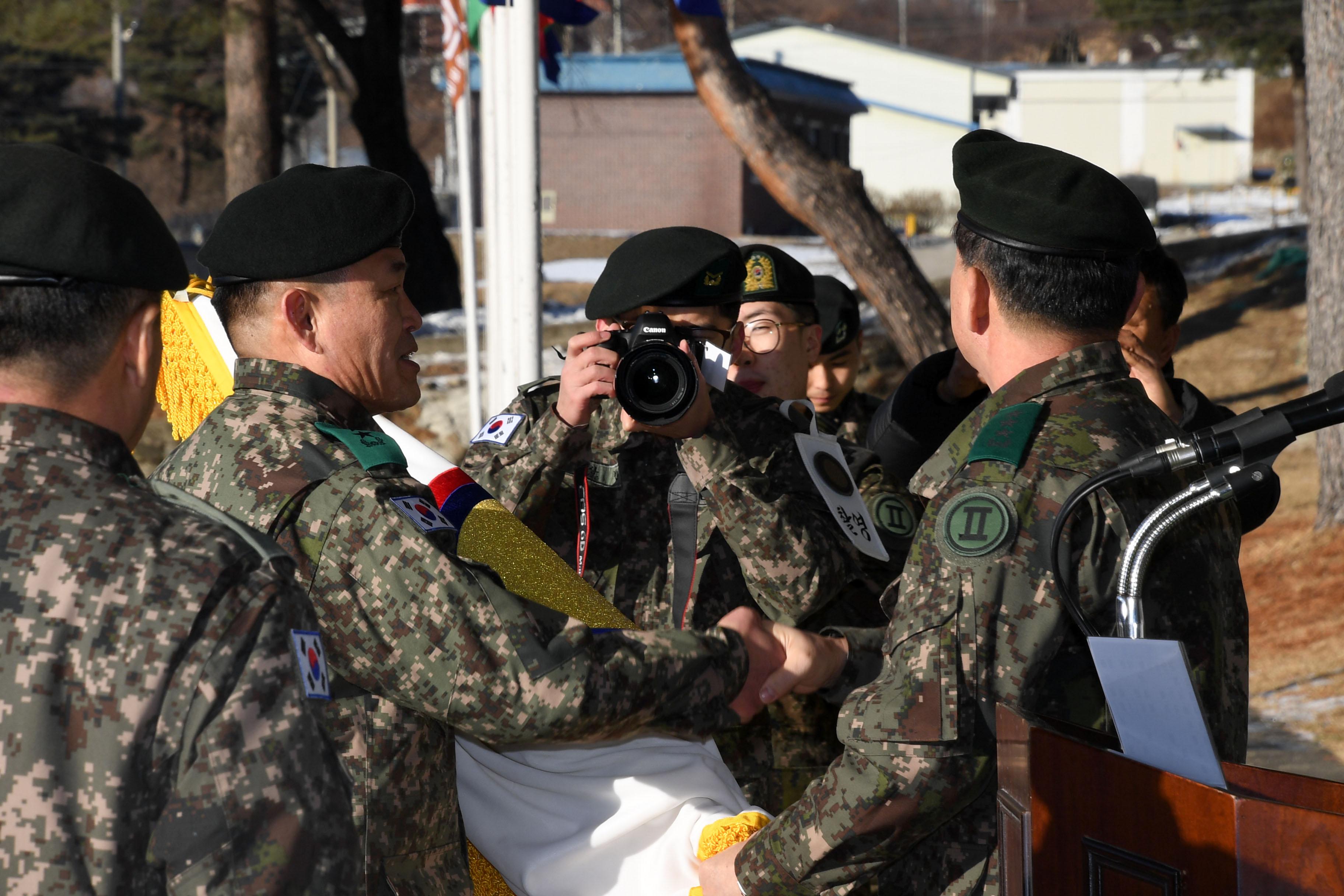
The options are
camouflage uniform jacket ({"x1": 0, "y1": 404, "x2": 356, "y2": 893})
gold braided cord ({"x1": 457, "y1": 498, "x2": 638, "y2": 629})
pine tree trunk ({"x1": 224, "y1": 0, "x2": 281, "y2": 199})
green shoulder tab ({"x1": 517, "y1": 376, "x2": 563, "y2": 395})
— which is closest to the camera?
camouflage uniform jacket ({"x1": 0, "y1": 404, "x2": 356, "y2": 893})

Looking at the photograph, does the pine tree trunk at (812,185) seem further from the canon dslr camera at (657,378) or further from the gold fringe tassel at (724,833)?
the gold fringe tassel at (724,833)

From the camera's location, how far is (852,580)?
3.10 metres

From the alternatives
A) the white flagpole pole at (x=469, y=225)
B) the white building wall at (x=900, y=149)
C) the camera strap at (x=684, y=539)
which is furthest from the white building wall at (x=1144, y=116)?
the camera strap at (x=684, y=539)

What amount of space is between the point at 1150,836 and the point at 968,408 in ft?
8.17

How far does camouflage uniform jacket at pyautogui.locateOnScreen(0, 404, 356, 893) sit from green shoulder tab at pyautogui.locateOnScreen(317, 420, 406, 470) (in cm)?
49

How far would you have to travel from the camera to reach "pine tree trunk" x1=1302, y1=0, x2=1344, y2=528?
8.36 meters

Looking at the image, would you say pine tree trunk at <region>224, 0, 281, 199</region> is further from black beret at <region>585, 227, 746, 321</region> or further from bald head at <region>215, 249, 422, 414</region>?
bald head at <region>215, 249, 422, 414</region>

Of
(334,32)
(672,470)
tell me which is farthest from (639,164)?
(672,470)

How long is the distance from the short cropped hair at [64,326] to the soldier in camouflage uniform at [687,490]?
1430 mm

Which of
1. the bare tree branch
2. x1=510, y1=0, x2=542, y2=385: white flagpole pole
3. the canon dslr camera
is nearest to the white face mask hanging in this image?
the canon dslr camera

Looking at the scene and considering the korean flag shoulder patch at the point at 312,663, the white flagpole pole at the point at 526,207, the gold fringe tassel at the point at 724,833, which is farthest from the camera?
the white flagpole pole at the point at 526,207

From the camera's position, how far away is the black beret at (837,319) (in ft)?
16.2

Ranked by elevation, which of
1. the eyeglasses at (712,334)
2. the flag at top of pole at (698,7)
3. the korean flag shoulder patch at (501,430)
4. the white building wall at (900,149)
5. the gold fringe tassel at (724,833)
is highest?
the white building wall at (900,149)

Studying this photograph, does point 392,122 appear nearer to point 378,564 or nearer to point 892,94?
point 378,564
